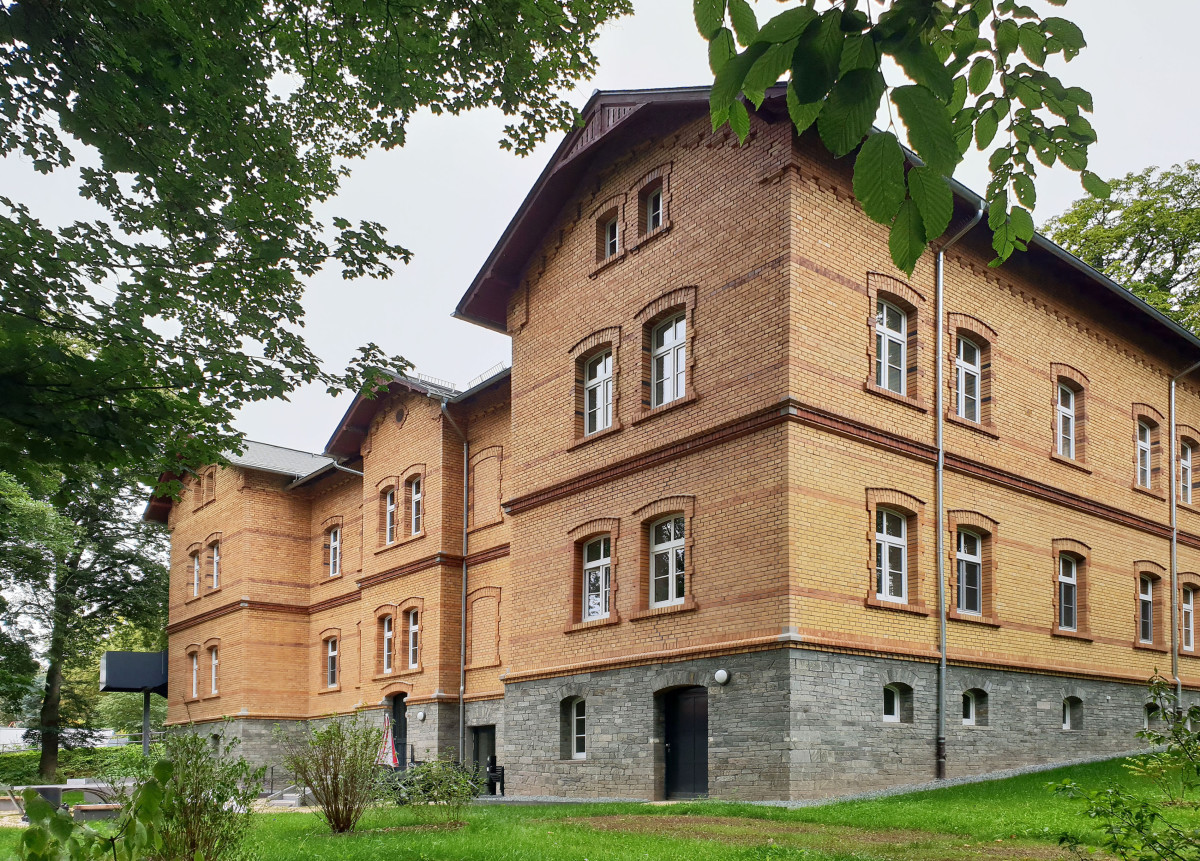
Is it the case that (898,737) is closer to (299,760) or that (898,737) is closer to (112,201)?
(299,760)

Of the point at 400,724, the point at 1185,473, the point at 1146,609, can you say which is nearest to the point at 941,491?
the point at 1146,609

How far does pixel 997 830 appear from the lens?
9.89 metres

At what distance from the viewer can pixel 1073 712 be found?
17734mm

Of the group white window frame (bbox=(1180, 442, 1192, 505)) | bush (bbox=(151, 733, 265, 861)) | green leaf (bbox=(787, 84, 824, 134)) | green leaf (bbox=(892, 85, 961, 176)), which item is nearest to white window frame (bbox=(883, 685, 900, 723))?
bush (bbox=(151, 733, 265, 861))

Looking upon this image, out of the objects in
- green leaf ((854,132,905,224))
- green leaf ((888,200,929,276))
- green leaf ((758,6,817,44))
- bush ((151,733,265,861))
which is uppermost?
green leaf ((758,6,817,44))

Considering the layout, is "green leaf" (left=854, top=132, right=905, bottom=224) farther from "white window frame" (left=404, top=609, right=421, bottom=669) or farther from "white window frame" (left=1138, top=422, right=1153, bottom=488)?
"white window frame" (left=404, top=609, right=421, bottom=669)

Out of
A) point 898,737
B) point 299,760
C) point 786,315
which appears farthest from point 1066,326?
point 299,760

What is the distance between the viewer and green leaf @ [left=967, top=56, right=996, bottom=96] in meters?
3.19

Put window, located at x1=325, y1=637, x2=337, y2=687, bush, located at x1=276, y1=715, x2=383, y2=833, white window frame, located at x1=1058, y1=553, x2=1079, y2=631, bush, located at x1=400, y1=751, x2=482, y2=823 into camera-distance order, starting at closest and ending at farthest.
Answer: bush, located at x1=276, y1=715, x2=383, y2=833 → bush, located at x1=400, y1=751, x2=482, y2=823 → white window frame, located at x1=1058, y1=553, x2=1079, y2=631 → window, located at x1=325, y1=637, x2=337, y2=687

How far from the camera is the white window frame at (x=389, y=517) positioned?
85.1 feet

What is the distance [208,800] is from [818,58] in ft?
24.3

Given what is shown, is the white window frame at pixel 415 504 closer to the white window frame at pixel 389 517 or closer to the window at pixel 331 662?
the white window frame at pixel 389 517

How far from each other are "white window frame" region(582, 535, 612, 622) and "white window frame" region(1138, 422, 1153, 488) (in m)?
11.3

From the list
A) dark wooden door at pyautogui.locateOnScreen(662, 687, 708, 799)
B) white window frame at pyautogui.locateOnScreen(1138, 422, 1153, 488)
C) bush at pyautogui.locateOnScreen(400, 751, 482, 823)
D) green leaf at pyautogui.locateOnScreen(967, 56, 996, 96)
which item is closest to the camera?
green leaf at pyautogui.locateOnScreen(967, 56, 996, 96)
